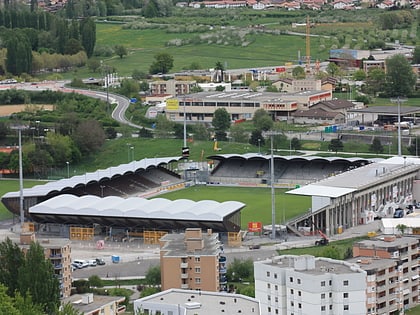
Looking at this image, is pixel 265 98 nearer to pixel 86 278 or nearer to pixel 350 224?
pixel 350 224

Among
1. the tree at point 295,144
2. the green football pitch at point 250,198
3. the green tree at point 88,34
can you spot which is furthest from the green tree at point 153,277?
A: the green tree at point 88,34

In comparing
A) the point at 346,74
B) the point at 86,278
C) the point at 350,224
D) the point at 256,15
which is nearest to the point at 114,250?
the point at 86,278

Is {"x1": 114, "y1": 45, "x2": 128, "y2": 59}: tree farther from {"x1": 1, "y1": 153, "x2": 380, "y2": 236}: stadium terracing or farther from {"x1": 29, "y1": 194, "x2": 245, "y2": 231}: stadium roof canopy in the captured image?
{"x1": 29, "y1": 194, "x2": 245, "y2": 231}: stadium roof canopy

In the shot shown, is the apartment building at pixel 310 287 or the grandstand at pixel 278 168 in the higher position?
the apartment building at pixel 310 287

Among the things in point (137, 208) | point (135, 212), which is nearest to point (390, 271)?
point (135, 212)

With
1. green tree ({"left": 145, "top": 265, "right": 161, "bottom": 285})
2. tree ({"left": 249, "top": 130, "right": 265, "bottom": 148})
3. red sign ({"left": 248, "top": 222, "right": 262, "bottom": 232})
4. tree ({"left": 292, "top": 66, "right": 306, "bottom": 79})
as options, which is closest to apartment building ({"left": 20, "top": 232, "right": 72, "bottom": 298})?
green tree ({"left": 145, "top": 265, "right": 161, "bottom": 285})

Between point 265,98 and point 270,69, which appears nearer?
point 265,98

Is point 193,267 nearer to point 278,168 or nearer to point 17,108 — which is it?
point 278,168

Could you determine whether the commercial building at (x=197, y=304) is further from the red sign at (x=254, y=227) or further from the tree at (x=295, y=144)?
the tree at (x=295, y=144)
